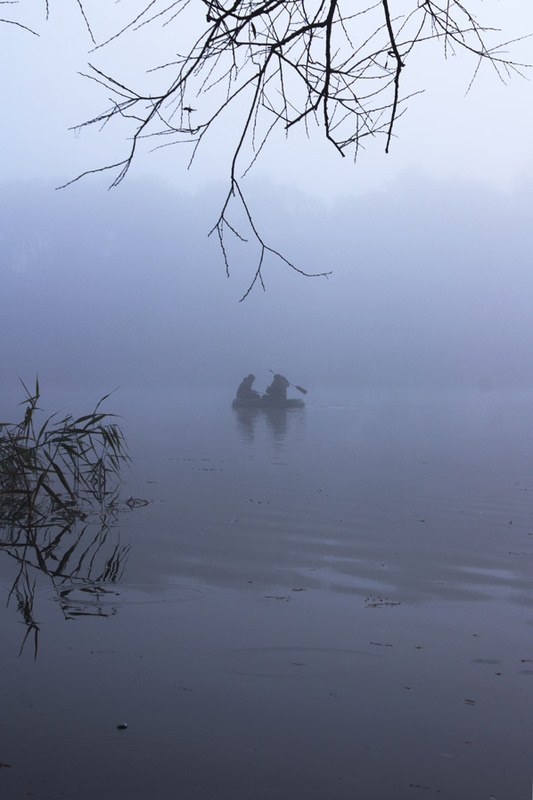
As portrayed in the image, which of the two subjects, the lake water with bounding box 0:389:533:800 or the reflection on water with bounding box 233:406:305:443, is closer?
the lake water with bounding box 0:389:533:800

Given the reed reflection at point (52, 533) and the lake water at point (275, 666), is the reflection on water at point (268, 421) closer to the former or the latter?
the reed reflection at point (52, 533)

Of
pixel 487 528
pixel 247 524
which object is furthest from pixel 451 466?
pixel 247 524

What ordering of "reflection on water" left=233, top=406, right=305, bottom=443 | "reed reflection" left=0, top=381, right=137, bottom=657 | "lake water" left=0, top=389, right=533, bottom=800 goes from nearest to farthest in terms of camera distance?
"lake water" left=0, top=389, right=533, bottom=800
"reed reflection" left=0, top=381, right=137, bottom=657
"reflection on water" left=233, top=406, right=305, bottom=443

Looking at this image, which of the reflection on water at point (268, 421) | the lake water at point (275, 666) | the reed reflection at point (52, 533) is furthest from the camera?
the reflection on water at point (268, 421)

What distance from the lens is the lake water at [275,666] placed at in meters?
3.32

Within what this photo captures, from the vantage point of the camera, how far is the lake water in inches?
131

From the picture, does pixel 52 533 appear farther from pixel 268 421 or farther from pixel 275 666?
pixel 268 421

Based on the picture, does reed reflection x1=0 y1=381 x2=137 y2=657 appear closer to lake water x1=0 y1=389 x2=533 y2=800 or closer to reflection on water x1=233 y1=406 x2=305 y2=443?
lake water x1=0 y1=389 x2=533 y2=800

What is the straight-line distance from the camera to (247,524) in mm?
10578

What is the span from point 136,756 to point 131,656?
1249 mm

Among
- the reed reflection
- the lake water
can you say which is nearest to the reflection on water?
the reed reflection

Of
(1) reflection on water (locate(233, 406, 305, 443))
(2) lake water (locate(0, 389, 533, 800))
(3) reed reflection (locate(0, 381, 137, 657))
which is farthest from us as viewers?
(1) reflection on water (locate(233, 406, 305, 443))

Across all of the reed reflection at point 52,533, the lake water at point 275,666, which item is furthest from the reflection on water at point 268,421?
the lake water at point 275,666

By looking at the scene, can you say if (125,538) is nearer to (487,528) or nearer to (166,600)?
(166,600)
